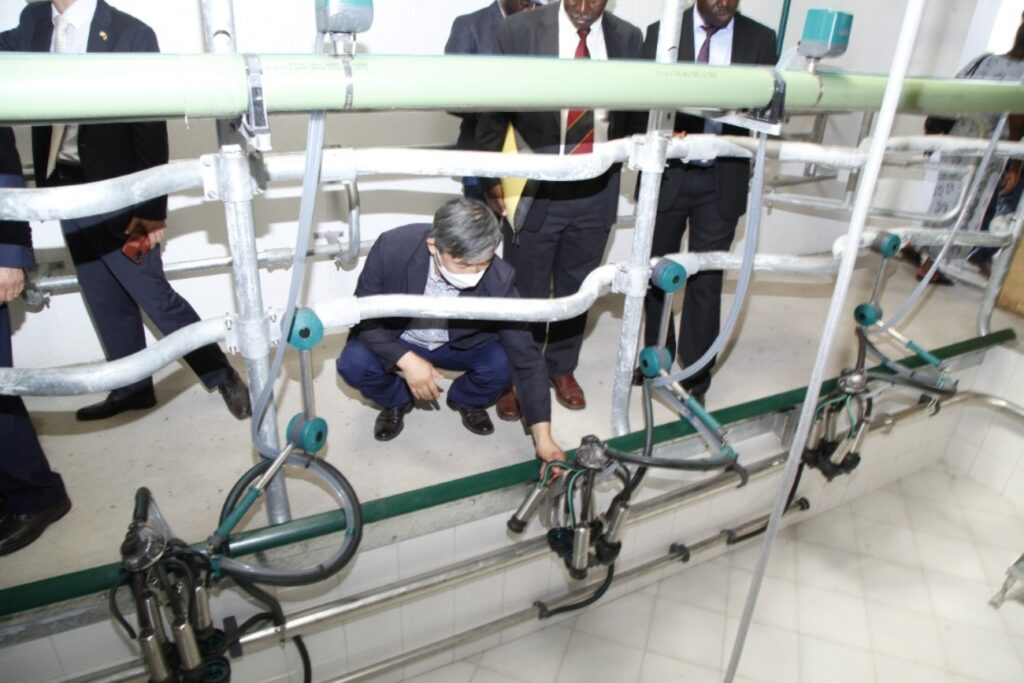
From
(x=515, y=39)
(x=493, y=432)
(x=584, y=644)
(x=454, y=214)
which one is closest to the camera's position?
(x=454, y=214)

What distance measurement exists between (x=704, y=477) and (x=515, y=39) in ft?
4.22

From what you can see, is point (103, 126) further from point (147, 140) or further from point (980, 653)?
point (980, 653)

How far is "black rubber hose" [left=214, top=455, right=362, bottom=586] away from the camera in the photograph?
1.11m

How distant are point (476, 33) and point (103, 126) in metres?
1.05

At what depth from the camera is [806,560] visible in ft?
7.34

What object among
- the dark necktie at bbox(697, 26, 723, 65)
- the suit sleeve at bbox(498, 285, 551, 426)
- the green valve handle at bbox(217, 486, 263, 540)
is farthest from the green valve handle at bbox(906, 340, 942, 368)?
the green valve handle at bbox(217, 486, 263, 540)

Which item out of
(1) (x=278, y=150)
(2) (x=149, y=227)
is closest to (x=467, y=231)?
(2) (x=149, y=227)

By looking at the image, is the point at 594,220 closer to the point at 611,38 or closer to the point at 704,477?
the point at 611,38

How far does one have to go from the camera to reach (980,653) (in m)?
1.97

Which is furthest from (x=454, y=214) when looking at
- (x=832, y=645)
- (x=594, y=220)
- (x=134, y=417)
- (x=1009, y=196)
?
(x=1009, y=196)

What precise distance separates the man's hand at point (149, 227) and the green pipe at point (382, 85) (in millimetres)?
855

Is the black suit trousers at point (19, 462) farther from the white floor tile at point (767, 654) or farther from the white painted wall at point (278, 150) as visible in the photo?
the white floor tile at point (767, 654)

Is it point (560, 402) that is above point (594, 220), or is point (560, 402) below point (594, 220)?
below

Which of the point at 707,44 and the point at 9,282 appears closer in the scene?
the point at 9,282
